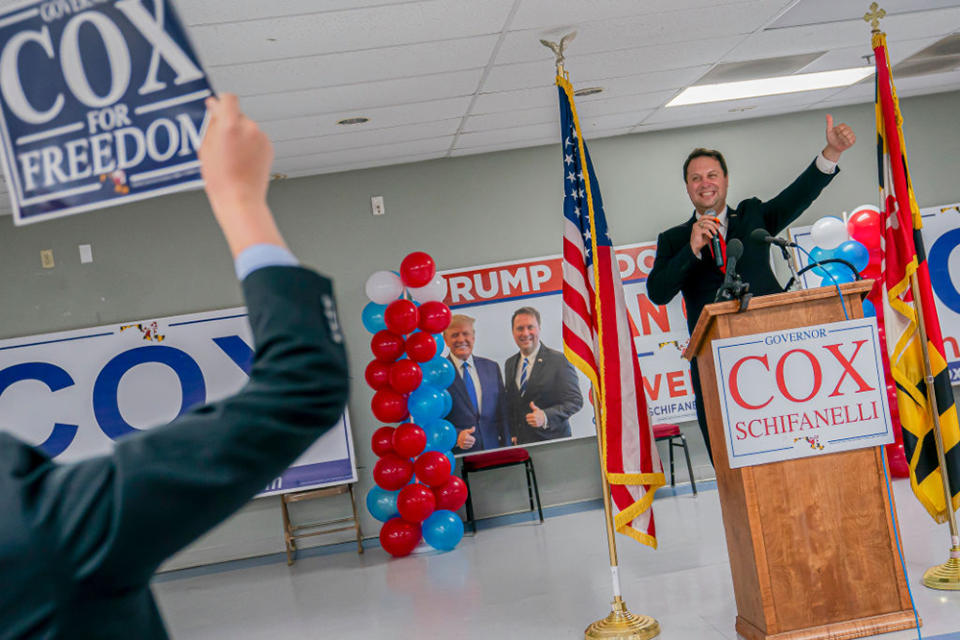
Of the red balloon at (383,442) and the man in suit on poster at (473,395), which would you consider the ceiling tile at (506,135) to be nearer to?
the man in suit on poster at (473,395)

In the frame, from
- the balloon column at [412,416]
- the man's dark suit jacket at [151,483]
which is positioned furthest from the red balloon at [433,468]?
the man's dark suit jacket at [151,483]

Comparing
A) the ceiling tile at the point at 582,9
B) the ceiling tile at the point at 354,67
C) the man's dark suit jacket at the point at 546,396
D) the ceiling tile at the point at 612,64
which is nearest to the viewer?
the ceiling tile at the point at 582,9

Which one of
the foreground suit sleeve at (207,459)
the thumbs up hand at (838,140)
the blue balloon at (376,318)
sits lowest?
the foreground suit sleeve at (207,459)

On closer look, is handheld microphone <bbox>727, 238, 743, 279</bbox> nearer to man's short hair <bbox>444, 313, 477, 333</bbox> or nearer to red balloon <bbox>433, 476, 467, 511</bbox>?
red balloon <bbox>433, 476, 467, 511</bbox>

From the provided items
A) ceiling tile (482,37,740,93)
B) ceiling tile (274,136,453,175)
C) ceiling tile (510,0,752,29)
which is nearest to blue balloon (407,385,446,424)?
ceiling tile (274,136,453,175)

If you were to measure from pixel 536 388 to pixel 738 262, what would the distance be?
147 inches

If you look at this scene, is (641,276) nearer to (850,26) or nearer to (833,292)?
(850,26)

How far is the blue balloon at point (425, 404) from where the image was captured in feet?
19.8

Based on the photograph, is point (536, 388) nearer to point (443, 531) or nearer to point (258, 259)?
point (443, 531)

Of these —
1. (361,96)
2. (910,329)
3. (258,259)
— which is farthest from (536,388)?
(258,259)

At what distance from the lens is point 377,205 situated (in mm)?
7141

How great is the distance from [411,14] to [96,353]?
4.22 m

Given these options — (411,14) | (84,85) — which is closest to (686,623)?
(411,14)

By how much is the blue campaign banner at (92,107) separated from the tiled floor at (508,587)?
2997mm
